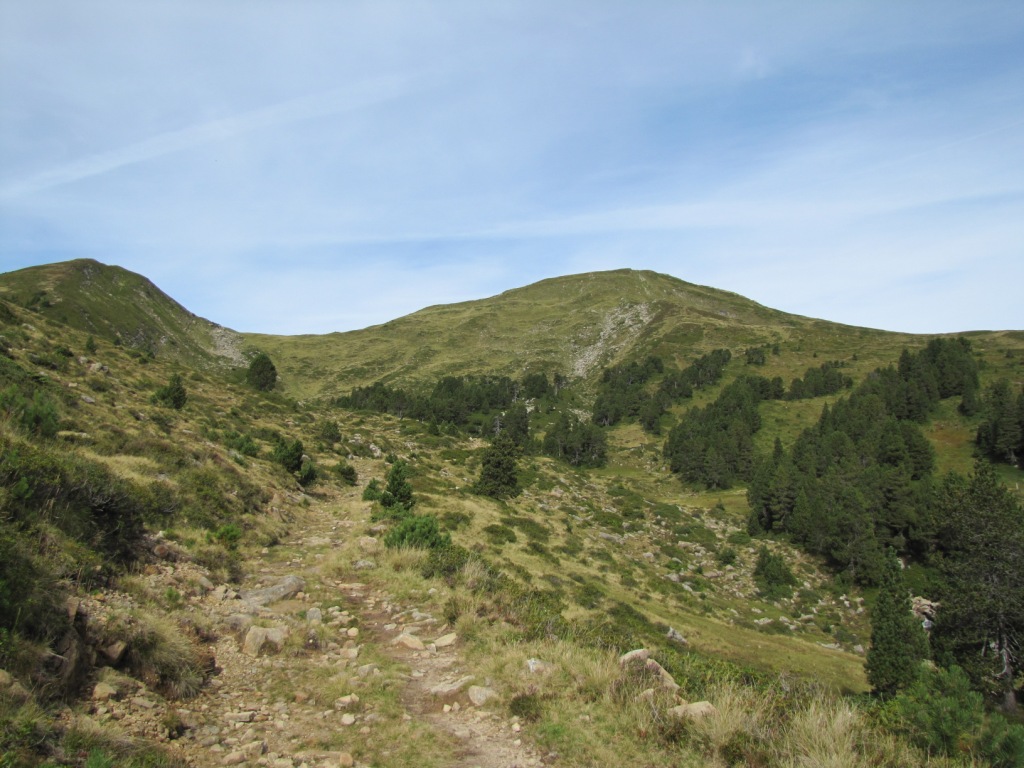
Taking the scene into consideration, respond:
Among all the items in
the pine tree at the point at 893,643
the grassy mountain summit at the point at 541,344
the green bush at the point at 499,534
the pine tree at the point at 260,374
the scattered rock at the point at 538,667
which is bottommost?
the pine tree at the point at 893,643

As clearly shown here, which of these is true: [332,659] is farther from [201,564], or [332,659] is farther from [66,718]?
[201,564]

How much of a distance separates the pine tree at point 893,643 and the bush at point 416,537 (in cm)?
A: 2137

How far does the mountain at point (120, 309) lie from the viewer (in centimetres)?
9944

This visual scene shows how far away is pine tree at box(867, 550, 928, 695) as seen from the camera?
23078mm

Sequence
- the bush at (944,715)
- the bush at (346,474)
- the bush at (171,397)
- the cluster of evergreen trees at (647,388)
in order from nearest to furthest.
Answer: the bush at (944,715), the bush at (171,397), the bush at (346,474), the cluster of evergreen trees at (647,388)

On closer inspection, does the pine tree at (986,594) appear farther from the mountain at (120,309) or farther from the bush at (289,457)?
the mountain at (120,309)

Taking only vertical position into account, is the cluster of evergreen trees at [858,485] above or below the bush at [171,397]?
below

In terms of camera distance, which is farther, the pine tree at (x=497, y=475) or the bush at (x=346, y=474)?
the pine tree at (x=497, y=475)

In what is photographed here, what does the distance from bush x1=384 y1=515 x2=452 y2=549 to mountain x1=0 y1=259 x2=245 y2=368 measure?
9804 centimetres

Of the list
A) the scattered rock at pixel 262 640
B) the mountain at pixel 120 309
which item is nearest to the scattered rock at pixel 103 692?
the scattered rock at pixel 262 640

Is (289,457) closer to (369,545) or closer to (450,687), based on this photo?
(369,545)

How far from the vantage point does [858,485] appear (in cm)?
5741

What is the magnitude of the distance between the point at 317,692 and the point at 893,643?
2815 centimetres

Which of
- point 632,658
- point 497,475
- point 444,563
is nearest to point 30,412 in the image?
point 444,563
